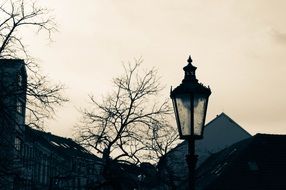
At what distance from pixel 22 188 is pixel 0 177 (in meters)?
1.26

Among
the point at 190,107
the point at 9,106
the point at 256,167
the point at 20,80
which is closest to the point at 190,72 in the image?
the point at 190,107

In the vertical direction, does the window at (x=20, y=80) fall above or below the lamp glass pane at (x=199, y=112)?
above

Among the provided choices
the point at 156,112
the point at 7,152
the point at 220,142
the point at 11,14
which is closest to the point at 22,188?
the point at 7,152

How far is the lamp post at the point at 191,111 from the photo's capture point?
28.9 ft

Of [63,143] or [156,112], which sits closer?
[156,112]

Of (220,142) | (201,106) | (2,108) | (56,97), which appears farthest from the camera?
(220,142)

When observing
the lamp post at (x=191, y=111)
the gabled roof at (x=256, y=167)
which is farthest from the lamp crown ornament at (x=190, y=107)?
the gabled roof at (x=256, y=167)

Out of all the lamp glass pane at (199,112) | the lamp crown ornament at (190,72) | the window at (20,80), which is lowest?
the lamp glass pane at (199,112)

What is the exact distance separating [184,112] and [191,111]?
113 mm

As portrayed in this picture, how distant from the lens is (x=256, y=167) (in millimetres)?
34375

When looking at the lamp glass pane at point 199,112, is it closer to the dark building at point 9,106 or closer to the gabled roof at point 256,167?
the dark building at point 9,106

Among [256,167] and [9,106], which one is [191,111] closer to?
[9,106]

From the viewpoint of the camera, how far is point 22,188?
18.3 m

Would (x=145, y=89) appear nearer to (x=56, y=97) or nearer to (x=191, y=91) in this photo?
(x=56, y=97)
